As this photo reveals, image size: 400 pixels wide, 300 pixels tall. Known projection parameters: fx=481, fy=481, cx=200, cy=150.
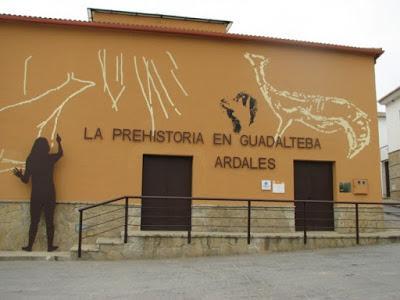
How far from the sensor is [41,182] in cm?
1230

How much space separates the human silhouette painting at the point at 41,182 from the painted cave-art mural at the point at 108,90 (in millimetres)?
269

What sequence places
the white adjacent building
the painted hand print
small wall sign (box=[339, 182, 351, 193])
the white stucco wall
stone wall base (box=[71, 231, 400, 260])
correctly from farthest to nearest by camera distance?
the white stucco wall
the white adjacent building
small wall sign (box=[339, 182, 351, 193])
the painted hand print
stone wall base (box=[71, 231, 400, 260])

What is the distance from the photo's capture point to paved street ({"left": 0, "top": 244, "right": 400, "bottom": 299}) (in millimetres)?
7191

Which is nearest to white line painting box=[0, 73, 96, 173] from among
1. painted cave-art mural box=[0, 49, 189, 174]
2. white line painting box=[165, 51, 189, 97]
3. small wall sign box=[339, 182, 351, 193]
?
painted cave-art mural box=[0, 49, 189, 174]

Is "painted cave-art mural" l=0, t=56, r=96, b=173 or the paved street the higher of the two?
"painted cave-art mural" l=0, t=56, r=96, b=173

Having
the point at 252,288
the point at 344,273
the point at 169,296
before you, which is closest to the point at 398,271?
the point at 344,273

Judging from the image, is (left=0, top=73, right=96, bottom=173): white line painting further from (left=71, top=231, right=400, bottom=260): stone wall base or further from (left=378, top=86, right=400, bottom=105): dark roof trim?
(left=378, top=86, right=400, bottom=105): dark roof trim

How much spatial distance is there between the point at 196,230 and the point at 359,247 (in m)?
4.12

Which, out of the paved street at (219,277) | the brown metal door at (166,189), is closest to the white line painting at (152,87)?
the brown metal door at (166,189)

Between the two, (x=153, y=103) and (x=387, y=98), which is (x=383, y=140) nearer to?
(x=387, y=98)

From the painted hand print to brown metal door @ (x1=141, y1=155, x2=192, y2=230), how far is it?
1623mm

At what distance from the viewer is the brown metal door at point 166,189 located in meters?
13.1

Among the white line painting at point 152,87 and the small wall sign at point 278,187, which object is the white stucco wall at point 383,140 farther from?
the white line painting at point 152,87

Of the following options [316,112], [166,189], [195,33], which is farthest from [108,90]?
[316,112]
